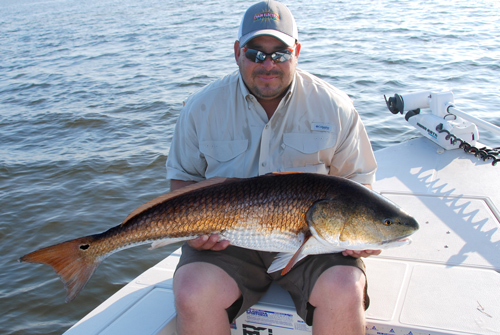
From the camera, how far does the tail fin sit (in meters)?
2.55

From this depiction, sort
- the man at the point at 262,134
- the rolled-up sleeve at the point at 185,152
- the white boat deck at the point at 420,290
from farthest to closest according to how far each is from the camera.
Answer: the rolled-up sleeve at the point at 185,152, the man at the point at 262,134, the white boat deck at the point at 420,290

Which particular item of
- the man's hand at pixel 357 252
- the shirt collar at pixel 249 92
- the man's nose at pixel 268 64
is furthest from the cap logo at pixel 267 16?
the man's hand at pixel 357 252

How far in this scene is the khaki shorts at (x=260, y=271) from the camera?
8.66 feet

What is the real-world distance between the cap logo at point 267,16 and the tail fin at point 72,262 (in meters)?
1.73

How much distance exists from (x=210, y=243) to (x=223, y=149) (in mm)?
756

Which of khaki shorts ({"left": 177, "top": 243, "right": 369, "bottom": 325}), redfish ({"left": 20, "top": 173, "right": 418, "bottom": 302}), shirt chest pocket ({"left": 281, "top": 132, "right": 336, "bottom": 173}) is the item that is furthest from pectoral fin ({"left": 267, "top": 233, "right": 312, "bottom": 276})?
shirt chest pocket ({"left": 281, "top": 132, "right": 336, "bottom": 173})

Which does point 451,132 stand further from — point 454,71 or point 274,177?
point 454,71

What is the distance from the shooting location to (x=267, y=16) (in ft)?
9.89

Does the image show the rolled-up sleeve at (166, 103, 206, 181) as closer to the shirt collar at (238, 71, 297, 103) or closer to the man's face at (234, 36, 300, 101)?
the shirt collar at (238, 71, 297, 103)

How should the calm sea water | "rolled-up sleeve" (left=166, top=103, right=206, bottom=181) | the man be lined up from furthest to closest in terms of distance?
the calm sea water < "rolled-up sleeve" (left=166, top=103, right=206, bottom=181) < the man

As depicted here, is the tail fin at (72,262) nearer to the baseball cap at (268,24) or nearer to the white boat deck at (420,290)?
the white boat deck at (420,290)

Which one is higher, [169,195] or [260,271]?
[169,195]

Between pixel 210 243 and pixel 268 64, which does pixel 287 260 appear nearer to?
pixel 210 243

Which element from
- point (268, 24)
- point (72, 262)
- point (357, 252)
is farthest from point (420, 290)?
point (72, 262)
